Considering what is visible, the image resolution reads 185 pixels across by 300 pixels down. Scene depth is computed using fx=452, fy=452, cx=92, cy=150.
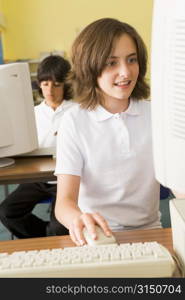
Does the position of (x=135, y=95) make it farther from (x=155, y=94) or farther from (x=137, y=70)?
(x=155, y=94)

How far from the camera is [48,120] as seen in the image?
292 cm

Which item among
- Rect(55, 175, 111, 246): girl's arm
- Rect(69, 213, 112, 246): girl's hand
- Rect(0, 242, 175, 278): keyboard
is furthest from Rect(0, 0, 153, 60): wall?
Rect(0, 242, 175, 278): keyboard

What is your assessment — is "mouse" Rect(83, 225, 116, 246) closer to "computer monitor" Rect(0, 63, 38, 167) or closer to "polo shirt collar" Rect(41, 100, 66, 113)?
"computer monitor" Rect(0, 63, 38, 167)

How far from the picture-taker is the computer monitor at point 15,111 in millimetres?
2111

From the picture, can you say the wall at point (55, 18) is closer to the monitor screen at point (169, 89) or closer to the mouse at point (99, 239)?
the mouse at point (99, 239)

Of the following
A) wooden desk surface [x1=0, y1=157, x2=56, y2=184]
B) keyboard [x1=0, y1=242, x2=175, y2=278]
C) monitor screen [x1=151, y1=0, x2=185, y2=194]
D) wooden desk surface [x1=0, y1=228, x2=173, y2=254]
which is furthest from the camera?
wooden desk surface [x1=0, y1=157, x2=56, y2=184]

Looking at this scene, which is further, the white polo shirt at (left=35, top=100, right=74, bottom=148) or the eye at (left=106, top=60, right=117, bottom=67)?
the white polo shirt at (left=35, top=100, right=74, bottom=148)

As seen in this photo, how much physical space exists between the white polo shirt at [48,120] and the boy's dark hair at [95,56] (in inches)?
45.8

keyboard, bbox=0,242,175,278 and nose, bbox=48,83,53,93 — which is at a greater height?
keyboard, bbox=0,242,175,278

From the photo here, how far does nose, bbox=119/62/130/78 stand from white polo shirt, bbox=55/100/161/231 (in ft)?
0.45

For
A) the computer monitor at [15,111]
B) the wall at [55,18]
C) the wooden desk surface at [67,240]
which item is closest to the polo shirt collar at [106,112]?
the wooden desk surface at [67,240]

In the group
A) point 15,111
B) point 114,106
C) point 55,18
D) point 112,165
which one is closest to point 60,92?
point 15,111

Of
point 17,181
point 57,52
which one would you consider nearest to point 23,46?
point 57,52

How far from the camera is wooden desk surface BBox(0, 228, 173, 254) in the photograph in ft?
3.78
